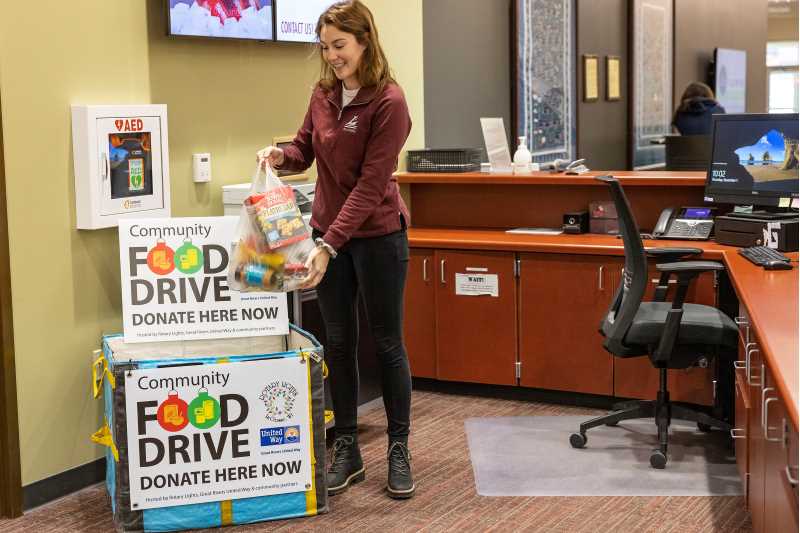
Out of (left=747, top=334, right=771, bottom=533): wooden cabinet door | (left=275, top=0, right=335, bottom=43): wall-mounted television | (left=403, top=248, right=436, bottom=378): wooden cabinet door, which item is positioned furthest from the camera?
(left=403, top=248, right=436, bottom=378): wooden cabinet door

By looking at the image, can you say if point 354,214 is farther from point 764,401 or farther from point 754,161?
point 754,161

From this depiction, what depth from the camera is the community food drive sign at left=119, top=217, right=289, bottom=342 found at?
3.45m

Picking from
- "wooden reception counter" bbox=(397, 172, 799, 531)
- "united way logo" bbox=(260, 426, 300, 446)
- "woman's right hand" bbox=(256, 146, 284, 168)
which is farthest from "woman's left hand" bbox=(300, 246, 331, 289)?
"wooden reception counter" bbox=(397, 172, 799, 531)

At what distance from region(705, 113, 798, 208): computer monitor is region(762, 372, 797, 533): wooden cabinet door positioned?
1806 millimetres

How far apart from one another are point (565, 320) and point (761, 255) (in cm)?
98

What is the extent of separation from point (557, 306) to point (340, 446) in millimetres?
1335

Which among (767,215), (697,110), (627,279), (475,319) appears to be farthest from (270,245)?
(697,110)

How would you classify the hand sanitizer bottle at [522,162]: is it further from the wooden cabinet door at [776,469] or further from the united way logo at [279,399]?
the wooden cabinet door at [776,469]

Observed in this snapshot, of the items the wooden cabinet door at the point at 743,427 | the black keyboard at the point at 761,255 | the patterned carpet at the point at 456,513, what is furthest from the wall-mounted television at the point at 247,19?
the wooden cabinet door at the point at 743,427

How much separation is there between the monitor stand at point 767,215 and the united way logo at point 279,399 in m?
2.04

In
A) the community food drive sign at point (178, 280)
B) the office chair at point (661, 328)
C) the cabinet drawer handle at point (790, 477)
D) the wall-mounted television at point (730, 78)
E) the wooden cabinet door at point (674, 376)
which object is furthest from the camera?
the wall-mounted television at point (730, 78)

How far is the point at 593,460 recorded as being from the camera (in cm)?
386

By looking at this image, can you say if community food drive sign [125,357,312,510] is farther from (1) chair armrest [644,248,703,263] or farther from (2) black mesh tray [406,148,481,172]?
(2) black mesh tray [406,148,481,172]

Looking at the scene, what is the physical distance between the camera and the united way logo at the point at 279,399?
129 inches
